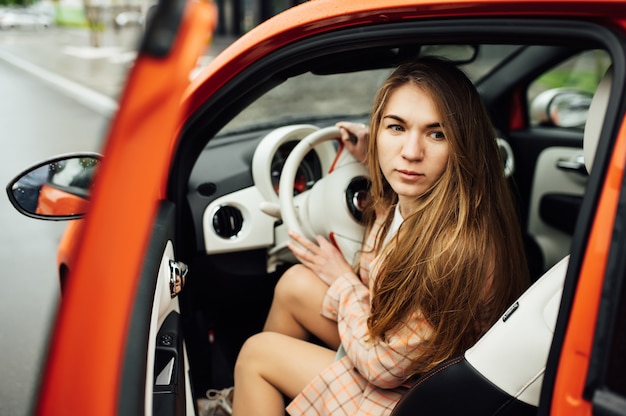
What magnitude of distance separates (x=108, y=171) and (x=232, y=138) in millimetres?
1839

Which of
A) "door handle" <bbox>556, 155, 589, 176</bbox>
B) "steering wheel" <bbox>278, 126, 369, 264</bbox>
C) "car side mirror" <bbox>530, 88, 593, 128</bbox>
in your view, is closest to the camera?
"steering wheel" <bbox>278, 126, 369, 264</bbox>

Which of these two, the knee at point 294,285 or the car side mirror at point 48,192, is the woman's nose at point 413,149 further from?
the car side mirror at point 48,192

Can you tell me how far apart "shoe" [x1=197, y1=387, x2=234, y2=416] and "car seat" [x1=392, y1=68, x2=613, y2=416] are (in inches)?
34.9


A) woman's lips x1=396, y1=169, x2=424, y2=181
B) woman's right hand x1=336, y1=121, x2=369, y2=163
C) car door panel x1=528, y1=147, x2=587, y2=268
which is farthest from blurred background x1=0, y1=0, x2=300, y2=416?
car door panel x1=528, y1=147, x2=587, y2=268

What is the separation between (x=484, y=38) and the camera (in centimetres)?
127

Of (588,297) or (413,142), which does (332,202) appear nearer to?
Result: (413,142)

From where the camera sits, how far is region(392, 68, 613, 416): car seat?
1.10 meters

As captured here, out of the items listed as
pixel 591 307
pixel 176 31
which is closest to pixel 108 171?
pixel 176 31

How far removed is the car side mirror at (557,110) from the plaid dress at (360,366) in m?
1.76

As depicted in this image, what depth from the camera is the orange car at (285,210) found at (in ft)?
2.29

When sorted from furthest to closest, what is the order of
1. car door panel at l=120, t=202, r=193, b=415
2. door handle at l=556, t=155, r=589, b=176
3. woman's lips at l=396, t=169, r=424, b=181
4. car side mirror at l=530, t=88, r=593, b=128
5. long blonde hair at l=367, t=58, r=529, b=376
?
car side mirror at l=530, t=88, r=593, b=128
door handle at l=556, t=155, r=589, b=176
woman's lips at l=396, t=169, r=424, b=181
long blonde hair at l=367, t=58, r=529, b=376
car door panel at l=120, t=202, r=193, b=415

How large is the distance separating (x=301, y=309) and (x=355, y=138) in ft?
1.95

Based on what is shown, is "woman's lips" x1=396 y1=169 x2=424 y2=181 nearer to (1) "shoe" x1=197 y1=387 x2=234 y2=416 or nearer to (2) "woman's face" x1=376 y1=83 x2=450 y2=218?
(2) "woman's face" x1=376 y1=83 x2=450 y2=218

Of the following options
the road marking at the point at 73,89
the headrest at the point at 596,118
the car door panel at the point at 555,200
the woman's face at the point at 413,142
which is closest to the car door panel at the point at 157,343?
the woman's face at the point at 413,142
